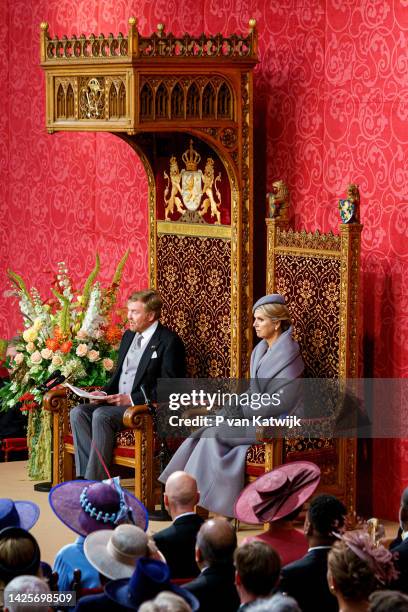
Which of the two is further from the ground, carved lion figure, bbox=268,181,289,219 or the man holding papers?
carved lion figure, bbox=268,181,289,219

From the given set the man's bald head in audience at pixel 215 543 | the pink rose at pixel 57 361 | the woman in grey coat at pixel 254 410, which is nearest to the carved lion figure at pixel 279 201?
the woman in grey coat at pixel 254 410

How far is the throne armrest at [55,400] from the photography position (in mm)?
8547

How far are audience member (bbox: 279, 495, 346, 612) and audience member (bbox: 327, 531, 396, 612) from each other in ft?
1.48

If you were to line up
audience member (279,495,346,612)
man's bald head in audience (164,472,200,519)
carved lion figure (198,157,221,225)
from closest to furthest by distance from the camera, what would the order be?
audience member (279,495,346,612) → man's bald head in audience (164,472,200,519) → carved lion figure (198,157,221,225)

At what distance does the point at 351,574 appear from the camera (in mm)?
4113

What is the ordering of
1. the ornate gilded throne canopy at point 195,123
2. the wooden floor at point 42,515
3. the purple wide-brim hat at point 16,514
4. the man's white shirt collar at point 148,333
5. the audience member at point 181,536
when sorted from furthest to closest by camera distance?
the man's white shirt collar at point 148,333
the ornate gilded throne canopy at point 195,123
the wooden floor at point 42,515
the audience member at point 181,536
the purple wide-brim hat at point 16,514

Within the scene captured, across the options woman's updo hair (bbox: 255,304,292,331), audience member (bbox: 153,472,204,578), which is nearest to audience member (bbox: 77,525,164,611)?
audience member (bbox: 153,472,204,578)

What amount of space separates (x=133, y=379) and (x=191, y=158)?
151 cm

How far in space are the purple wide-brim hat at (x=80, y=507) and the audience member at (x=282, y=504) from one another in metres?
0.53

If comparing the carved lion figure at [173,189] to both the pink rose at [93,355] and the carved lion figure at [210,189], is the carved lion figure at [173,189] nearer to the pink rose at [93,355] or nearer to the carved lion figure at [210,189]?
the carved lion figure at [210,189]

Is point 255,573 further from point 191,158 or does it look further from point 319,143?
point 191,158

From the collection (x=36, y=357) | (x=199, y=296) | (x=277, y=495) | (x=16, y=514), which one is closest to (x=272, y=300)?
(x=199, y=296)

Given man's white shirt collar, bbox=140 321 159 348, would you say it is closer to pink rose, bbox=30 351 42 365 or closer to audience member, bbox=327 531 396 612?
pink rose, bbox=30 351 42 365

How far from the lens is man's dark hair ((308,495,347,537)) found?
4.86 metres
